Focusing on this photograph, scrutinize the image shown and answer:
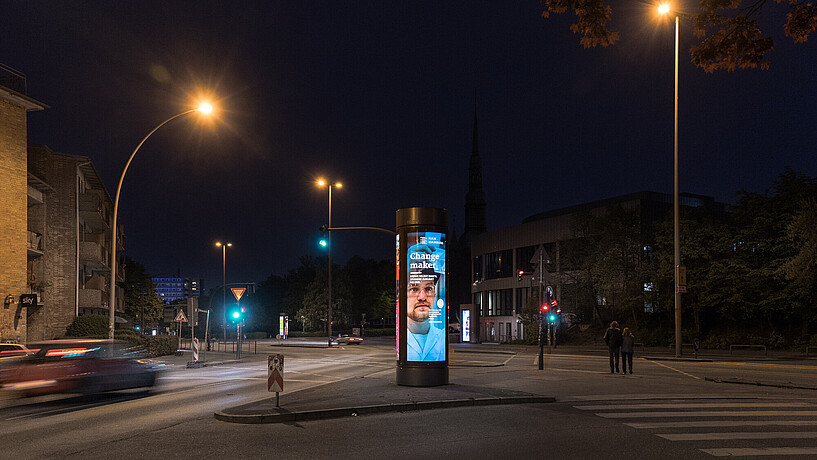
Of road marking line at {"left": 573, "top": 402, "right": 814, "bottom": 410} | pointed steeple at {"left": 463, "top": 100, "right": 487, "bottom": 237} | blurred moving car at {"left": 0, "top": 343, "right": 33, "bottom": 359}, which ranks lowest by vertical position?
blurred moving car at {"left": 0, "top": 343, "right": 33, "bottom": 359}

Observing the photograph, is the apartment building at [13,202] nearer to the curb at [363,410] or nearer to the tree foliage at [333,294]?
the curb at [363,410]

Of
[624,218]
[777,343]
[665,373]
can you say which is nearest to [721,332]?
[777,343]

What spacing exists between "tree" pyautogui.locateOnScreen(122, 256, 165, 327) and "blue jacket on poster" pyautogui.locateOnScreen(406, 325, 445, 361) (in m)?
77.4

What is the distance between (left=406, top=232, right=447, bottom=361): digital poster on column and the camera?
16781 mm

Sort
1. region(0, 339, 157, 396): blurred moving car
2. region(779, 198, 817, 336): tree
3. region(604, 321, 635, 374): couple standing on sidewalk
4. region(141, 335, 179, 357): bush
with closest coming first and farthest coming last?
1. region(0, 339, 157, 396): blurred moving car
2. region(604, 321, 635, 374): couple standing on sidewalk
3. region(779, 198, 817, 336): tree
4. region(141, 335, 179, 357): bush

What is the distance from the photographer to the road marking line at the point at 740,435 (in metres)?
9.75

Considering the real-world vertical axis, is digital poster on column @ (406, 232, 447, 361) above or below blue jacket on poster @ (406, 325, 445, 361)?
above

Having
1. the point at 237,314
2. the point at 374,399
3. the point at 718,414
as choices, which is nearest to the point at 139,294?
the point at 237,314

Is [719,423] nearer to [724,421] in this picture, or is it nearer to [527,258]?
[724,421]

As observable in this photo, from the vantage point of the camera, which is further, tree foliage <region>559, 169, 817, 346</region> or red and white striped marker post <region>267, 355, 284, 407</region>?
tree foliage <region>559, 169, 817, 346</region>

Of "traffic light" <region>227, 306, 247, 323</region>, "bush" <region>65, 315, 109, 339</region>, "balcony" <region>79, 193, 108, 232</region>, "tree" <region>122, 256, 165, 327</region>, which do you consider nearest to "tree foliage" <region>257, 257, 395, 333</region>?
"tree" <region>122, 256, 165, 327</region>

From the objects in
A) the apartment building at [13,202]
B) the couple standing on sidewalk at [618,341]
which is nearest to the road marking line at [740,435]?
the couple standing on sidewalk at [618,341]

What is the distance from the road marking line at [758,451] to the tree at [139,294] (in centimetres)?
8643

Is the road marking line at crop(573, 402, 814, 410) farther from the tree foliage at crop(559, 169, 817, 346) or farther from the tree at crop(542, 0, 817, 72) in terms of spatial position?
the tree foliage at crop(559, 169, 817, 346)
